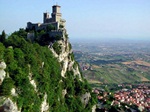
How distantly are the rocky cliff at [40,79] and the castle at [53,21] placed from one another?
3.81 metres

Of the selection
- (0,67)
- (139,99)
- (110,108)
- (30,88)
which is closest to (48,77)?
(30,88)

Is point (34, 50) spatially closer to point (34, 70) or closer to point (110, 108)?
point (34, 70)

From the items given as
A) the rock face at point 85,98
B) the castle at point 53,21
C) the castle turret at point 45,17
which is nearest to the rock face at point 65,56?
the castle at point 53,21

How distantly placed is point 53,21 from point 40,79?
84.1 ft

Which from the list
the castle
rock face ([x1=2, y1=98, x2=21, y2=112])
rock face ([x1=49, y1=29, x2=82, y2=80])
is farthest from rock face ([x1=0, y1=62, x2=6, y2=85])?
the castle

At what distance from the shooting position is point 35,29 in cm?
7081

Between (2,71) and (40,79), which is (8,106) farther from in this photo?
(40,79)

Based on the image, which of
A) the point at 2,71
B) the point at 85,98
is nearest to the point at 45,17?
the point at 85,98

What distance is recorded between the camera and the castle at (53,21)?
6956cm

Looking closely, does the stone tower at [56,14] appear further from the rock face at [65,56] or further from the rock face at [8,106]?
the rock face at [8,106]

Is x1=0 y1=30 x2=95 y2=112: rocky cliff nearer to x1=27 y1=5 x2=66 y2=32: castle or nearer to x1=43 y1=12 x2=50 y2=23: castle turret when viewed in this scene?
x1=27 y1=5 x2=66 y2=32: castle

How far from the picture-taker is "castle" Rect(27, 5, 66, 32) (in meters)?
69.6

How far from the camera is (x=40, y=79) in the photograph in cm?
5022

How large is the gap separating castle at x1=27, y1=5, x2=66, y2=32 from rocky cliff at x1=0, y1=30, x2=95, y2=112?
3.81m
